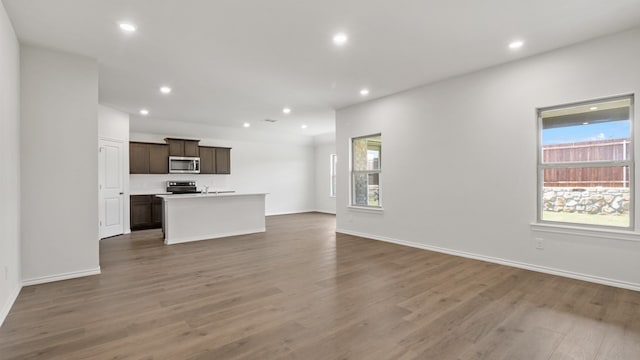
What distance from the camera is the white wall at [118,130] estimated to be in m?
6.36

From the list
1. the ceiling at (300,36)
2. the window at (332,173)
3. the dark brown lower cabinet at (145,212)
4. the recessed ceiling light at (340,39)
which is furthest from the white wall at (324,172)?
the recessed ceiling light at (340,39)

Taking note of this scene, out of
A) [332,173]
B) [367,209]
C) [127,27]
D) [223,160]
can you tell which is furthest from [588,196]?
[223,160]

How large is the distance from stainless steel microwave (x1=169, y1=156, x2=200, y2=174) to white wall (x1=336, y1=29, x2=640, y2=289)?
A: 4.89m

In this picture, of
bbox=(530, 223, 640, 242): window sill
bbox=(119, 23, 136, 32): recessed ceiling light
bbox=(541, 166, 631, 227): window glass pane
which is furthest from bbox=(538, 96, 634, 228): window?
bbox=(119, 23, 136, 32): recessed ceiling light

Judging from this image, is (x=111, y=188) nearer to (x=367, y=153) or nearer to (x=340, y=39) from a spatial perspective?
(x=367, y=153)

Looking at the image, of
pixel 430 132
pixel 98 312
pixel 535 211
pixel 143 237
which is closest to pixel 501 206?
pixel 535 211

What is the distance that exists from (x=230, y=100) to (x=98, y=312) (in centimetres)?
436

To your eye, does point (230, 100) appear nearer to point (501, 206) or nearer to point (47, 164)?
point (47, 164)

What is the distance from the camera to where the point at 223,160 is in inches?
352

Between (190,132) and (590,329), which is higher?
(190,132)

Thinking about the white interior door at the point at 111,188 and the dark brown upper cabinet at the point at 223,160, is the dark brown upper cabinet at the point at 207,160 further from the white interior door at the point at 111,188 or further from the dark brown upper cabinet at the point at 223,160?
the white interior door at the point at 111,188

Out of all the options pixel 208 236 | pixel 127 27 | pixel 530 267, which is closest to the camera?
pixel 127 27

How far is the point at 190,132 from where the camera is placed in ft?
28.2

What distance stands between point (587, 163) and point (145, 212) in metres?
8.43
